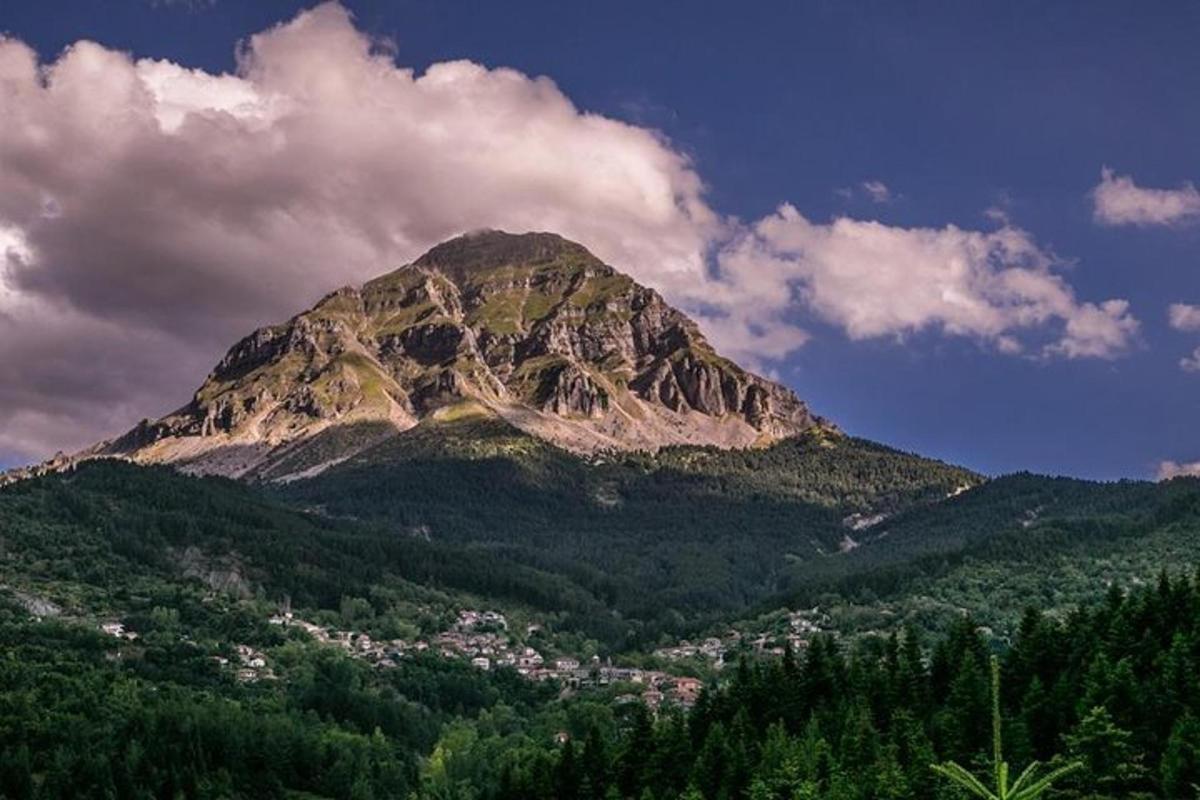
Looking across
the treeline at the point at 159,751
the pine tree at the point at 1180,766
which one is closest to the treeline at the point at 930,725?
the pine tree at the point at 1180,766

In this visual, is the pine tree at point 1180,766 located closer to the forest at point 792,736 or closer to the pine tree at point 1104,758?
the forest at point 792,736

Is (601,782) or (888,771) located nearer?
(888,771)

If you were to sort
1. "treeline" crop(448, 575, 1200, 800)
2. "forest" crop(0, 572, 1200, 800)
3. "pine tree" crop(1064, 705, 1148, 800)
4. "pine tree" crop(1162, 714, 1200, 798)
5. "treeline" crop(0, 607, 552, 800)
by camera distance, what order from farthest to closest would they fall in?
"treeline" crop(0, 607, 552, 800) → "forest" crop(0, 572, 1200, 800) → "treeline" crop(448, 575, 1200, 800) → "pine tree" crop(1064, 705, 1148, 800) → "pine tree" crop(1162, 714, 1200, 798)

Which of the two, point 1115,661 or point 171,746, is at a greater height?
point 1115,661

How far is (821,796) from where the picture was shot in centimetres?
9412

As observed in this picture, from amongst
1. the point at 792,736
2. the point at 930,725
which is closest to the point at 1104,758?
the point at 930,725

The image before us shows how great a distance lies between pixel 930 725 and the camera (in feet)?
368

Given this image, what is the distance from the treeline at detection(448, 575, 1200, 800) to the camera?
290 feet

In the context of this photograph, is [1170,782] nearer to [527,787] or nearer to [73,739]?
[527,787]

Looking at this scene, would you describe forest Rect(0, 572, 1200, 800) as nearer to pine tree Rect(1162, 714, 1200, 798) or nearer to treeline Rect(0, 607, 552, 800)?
pine tree Rect(1162, 714, 1200, 798)

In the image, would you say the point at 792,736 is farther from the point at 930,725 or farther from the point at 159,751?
the point at 159,751

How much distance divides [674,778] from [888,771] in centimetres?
2919

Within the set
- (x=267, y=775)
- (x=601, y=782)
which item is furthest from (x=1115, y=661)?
(x=267, y=775)

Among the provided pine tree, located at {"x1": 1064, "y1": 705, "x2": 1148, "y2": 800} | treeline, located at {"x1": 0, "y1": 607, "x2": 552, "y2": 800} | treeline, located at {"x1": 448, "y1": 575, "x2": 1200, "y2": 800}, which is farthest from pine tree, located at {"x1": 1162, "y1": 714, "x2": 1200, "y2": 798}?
treeline, located at {"x1": 0, "y1": 607, "x2": 552, "y2": 800}
